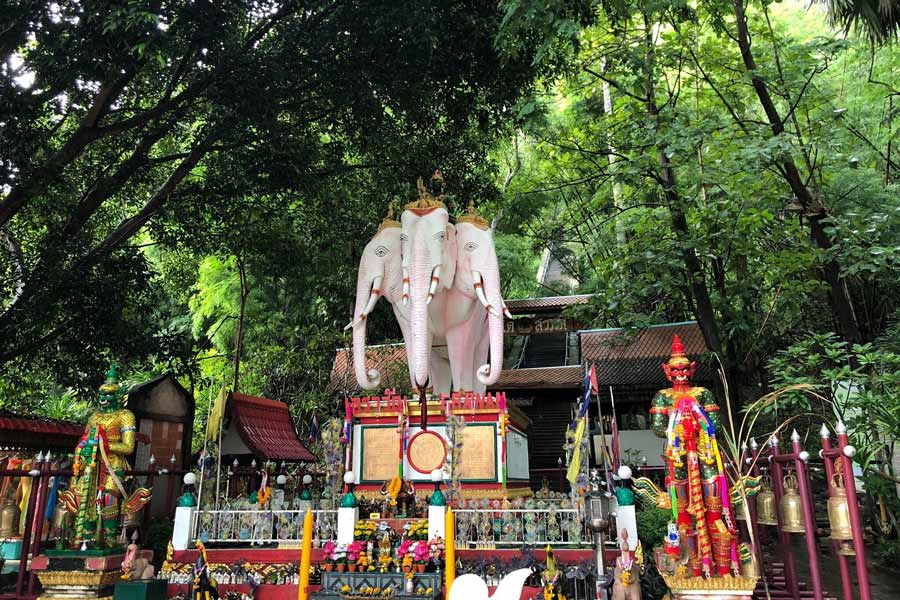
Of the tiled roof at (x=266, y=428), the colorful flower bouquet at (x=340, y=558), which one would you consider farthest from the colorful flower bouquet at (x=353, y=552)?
the tiled roof at (x=266, y=428)

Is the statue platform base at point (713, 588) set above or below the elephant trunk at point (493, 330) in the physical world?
below

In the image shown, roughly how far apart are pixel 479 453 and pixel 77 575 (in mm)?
5933

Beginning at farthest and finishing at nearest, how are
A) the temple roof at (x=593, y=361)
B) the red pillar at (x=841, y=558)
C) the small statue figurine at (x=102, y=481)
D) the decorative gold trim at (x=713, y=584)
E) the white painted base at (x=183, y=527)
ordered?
1. the temple roof at (x=593, y=361)
2. the white painted base at (x=183, y=527)
3. the small statue figurine at (x=102, y=481)
4. the decorative gold trim at (x=713, y=584)
5. the red pillar at (x=841, y=558)

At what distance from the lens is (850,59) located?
1795 cm

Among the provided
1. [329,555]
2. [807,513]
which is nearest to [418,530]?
[329,555]

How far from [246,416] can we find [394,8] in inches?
374

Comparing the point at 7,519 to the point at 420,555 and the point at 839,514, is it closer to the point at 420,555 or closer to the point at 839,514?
the point at 420,555

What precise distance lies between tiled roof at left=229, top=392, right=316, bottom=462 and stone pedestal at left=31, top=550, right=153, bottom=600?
577cm

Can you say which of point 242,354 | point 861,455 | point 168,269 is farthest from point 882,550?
point 168,269

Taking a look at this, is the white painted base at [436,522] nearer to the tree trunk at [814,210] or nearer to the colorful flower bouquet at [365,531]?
the colorful flower bouquet at [365,531]

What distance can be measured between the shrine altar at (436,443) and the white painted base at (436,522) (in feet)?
4.25

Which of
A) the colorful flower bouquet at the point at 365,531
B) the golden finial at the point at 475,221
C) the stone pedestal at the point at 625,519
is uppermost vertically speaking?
the golden finial at the point at 475,221

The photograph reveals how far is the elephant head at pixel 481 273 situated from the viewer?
11.1 metres

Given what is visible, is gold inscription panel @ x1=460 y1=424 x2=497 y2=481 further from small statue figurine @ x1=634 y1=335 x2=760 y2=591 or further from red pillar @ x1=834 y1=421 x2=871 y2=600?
red pillar @ x1=834 y1=421 x2=871 y2=600
